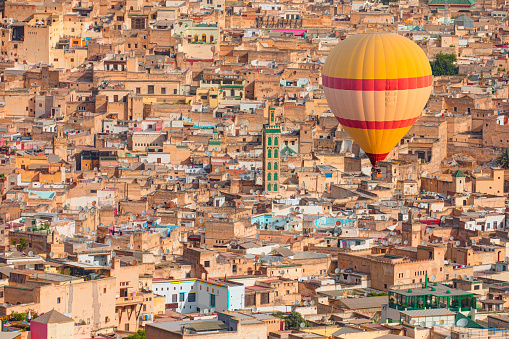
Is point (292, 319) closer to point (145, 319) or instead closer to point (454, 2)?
point (145, 319)

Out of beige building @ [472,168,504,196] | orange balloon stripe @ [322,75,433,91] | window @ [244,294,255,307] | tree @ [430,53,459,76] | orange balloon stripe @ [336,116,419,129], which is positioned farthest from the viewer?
tree @ [430,53,459,76]

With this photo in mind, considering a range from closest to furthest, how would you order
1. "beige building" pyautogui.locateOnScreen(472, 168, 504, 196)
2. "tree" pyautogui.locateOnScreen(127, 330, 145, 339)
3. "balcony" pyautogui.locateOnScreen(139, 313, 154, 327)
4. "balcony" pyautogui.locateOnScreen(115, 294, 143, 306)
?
"tree" pyautogui.locateOnScreen(127, 330, 145, 339) < "balcony" pyautogui.locateOnScreen(139, 313, 154, 327) < "balcony" pyautogui.locateOnScreen(115, 294, 143, 306) < "beige building" pyautogui.locateOnScreen(472, 168, 504, 196)

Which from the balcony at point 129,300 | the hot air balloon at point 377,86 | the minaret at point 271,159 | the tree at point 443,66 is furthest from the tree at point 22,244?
the tree at point 443,66

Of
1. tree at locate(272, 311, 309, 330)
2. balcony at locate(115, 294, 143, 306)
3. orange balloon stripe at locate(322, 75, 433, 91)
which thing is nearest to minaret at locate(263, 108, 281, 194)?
orange balloon stripe at locate(322, 75, 433, 91)


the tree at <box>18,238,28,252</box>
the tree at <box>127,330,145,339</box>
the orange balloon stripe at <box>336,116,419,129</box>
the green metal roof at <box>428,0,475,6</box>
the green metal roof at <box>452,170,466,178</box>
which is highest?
the green metal roof at <box>428,0,475,6</box>

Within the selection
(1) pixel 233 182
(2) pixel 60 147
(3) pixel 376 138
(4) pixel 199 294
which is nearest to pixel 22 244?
(4) pixel 199 294

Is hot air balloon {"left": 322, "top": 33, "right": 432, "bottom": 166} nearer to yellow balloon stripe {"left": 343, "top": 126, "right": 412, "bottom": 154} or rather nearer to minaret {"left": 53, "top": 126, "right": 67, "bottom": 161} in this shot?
yellow balloon stripe {"left": 343, "top": 126, "right": 412, "bottom": 154}
